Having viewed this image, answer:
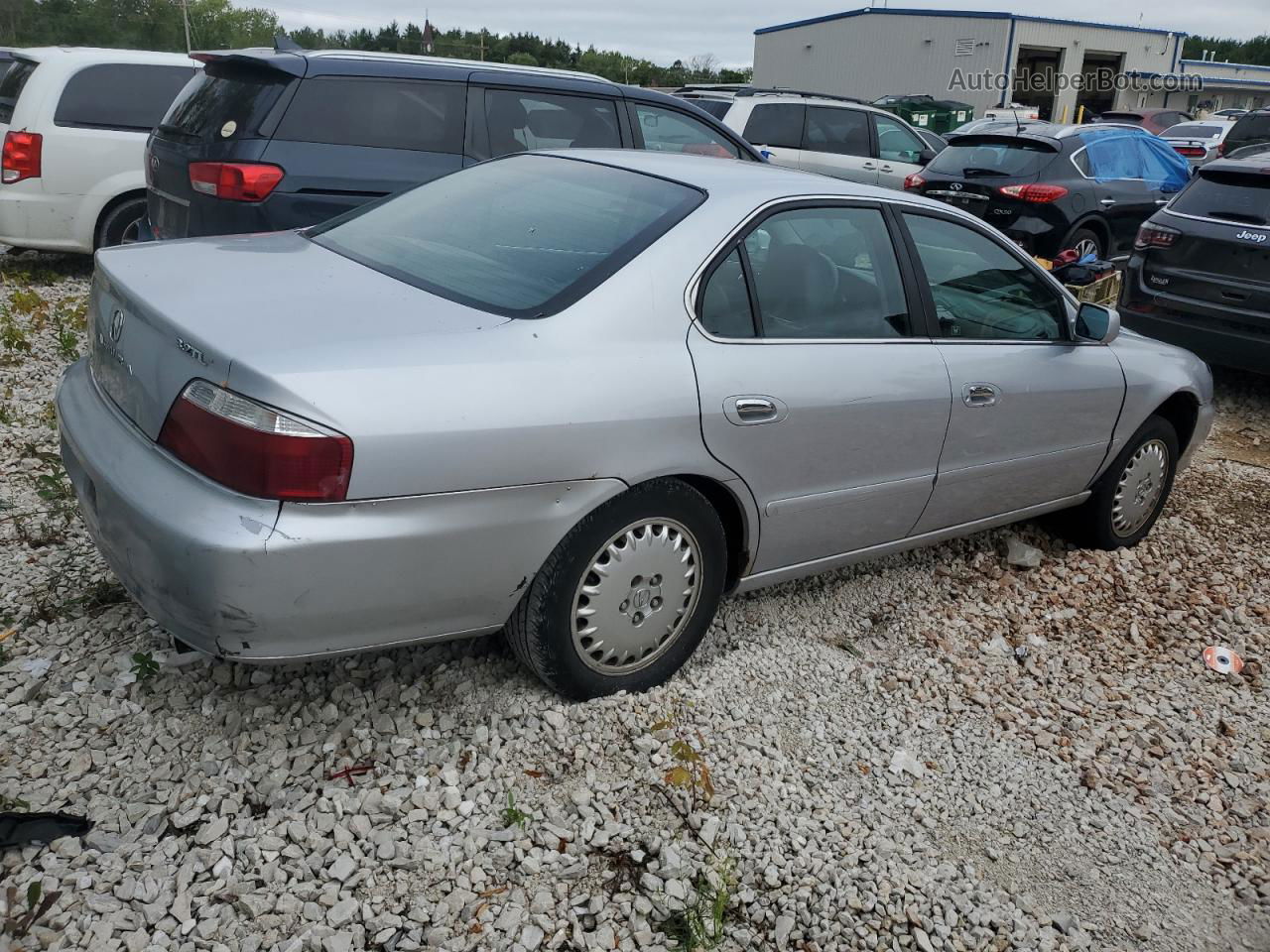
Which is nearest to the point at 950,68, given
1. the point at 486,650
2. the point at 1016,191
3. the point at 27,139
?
the point at 1016,191

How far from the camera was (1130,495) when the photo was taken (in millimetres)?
4863

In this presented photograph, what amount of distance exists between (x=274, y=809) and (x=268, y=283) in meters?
1.40

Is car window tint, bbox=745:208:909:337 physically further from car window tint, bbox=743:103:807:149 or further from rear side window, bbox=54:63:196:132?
car window tint, bbox=743:103:807:149

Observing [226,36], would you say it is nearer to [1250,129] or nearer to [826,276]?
[1250,129]

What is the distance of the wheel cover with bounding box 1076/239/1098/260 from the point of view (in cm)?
1009

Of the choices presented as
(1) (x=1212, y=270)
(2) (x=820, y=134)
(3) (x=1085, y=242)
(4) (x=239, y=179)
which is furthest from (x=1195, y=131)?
(4) (x=239, y=179)

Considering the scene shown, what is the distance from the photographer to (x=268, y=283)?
9.86ft

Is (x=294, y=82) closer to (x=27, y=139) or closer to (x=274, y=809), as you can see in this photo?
(x=27, y=139)

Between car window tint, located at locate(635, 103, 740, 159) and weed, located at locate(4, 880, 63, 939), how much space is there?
5.58 metres

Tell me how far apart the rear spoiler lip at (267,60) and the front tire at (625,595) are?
4.05 m

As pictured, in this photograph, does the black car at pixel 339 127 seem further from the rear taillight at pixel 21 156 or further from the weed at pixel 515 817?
the weed at pixel 515 817

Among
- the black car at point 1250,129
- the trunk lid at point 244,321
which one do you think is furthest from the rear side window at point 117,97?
the black car at point 1250,129

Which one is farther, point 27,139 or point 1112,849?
point 27,139

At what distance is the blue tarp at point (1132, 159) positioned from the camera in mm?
10469
